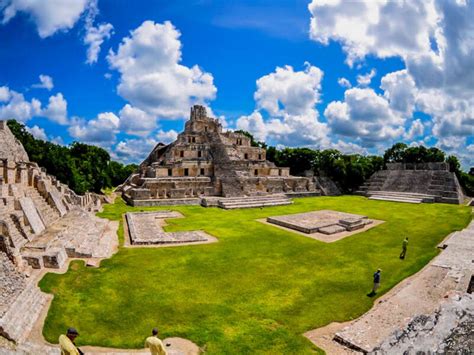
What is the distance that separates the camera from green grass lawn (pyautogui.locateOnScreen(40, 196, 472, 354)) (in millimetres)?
7387

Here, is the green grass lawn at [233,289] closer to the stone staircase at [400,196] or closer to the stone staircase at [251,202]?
the stone staircase at [251,202]

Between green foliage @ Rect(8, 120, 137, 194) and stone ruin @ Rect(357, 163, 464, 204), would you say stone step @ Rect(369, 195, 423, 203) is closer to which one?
stone ruin @ Rect(357, 163, 464, 204)

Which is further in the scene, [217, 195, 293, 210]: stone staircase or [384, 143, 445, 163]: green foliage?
[384, 143, 445, 163]: green foliage

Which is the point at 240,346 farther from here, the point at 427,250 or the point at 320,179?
the point at 320,179

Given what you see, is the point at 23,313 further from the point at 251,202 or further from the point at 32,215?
the point at 251,202

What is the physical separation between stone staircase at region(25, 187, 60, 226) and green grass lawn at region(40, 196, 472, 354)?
5585 millimetres

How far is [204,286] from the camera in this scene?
9.99m

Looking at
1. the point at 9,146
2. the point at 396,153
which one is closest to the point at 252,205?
the point at 9,146

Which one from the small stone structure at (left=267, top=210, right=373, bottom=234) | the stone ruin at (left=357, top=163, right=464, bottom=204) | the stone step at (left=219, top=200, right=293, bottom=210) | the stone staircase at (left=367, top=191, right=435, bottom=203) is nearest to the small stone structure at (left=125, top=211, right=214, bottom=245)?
the small stone structure at (left=267, top=210, right=373, bottom=234)

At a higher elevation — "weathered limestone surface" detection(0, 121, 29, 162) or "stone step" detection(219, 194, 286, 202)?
"weathered limestone surface" detection(0, 121, 29, 162)

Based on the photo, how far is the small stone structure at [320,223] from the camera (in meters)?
17.8

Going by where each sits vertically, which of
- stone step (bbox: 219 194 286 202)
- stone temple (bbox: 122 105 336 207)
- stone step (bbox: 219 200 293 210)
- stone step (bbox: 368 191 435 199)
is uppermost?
stone temple (bbox: 122 105 336 207)

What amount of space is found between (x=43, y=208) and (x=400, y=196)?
32.7 m

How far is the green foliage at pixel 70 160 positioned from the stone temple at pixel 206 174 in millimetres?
4424
